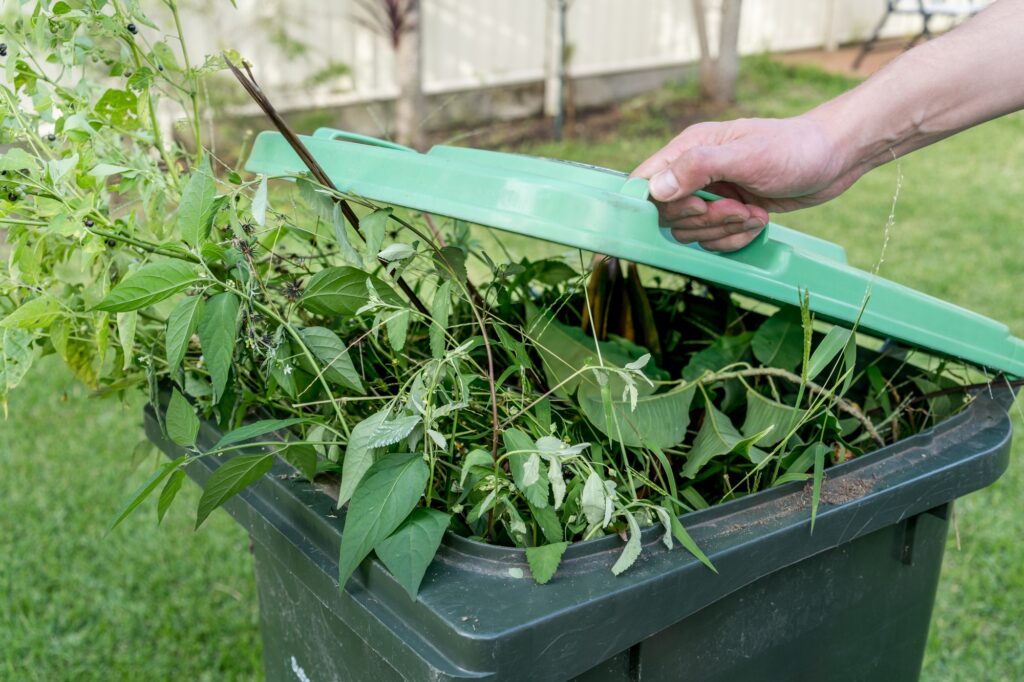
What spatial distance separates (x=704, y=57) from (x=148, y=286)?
7.14 meters

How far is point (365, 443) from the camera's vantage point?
1.02 meters

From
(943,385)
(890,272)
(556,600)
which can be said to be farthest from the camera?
(890,272)

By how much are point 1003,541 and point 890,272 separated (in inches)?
80.8

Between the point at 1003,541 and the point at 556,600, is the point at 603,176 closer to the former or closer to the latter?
the point at 556,600

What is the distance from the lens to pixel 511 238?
4.93 m

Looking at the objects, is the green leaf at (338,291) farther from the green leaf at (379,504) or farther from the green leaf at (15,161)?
the green leaf at (15,161)

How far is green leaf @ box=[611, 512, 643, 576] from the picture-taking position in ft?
3.27

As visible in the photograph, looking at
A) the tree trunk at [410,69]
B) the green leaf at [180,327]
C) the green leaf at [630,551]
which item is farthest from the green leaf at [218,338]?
the tree trunk at [410,69]

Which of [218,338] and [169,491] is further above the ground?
[218,338]

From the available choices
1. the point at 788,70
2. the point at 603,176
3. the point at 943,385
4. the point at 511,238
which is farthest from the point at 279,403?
the point at 788,70

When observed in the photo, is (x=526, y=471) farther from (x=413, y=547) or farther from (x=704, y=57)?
(x=704, y=57)

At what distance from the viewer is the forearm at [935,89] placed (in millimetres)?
1324

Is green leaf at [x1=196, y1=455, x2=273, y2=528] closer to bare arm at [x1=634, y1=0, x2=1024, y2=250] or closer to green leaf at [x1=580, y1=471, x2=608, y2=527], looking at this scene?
green leaf at [x1=580, y1=471, x2=608, y2=527]

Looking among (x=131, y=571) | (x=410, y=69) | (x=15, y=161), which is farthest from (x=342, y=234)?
(x=410, y=69)
